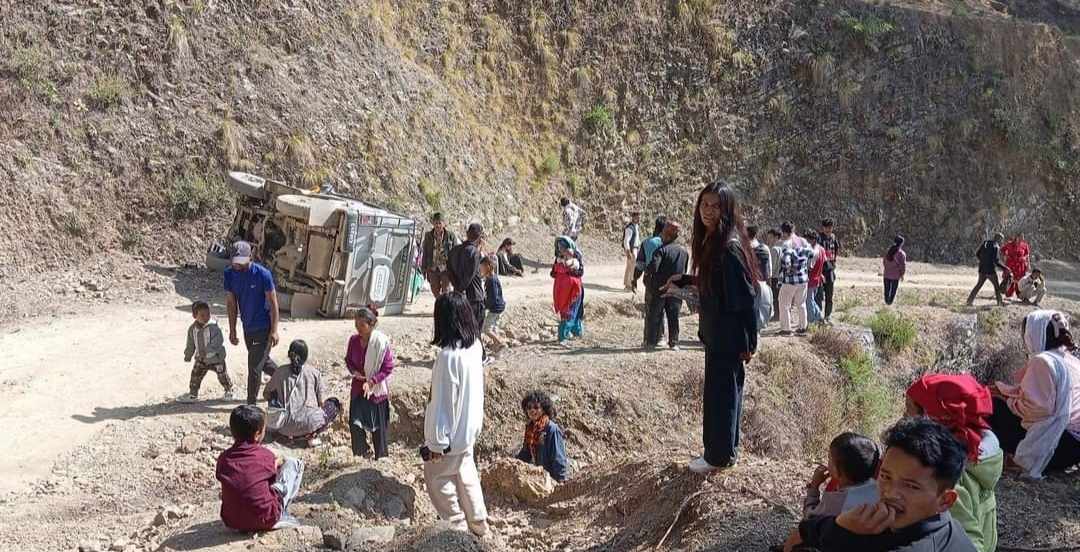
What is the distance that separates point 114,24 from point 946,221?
20.8 meters

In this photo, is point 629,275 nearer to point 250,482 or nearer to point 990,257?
point 990,257

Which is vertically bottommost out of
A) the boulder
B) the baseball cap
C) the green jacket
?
the boulder

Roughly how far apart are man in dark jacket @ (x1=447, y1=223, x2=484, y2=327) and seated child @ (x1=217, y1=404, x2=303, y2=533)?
439cm

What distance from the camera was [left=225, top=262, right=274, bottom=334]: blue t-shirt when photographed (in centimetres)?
885

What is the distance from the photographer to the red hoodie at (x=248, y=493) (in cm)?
583

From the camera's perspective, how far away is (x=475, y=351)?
583cm

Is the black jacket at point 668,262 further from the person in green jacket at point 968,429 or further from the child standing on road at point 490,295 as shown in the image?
the person in green jacket at point 968,429

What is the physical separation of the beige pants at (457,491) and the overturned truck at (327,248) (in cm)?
712

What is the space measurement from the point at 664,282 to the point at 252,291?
468 cm

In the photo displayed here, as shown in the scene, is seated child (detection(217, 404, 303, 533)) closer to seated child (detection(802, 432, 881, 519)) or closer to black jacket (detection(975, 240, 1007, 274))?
seated child (detection(802, 432, 881, 519))

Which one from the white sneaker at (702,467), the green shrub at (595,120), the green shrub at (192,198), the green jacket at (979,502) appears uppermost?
the green shrub at (595,120)

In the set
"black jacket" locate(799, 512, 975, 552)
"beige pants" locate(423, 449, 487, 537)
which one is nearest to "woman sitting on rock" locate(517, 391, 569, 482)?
"beige pants" locate(423, 449, 487, 537)

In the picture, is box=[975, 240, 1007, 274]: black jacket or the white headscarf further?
box=[975, 240, 1007, 274]: black jacket

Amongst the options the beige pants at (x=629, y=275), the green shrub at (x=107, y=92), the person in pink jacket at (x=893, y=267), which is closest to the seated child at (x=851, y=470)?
the beige pants at (x=629, y=275)
